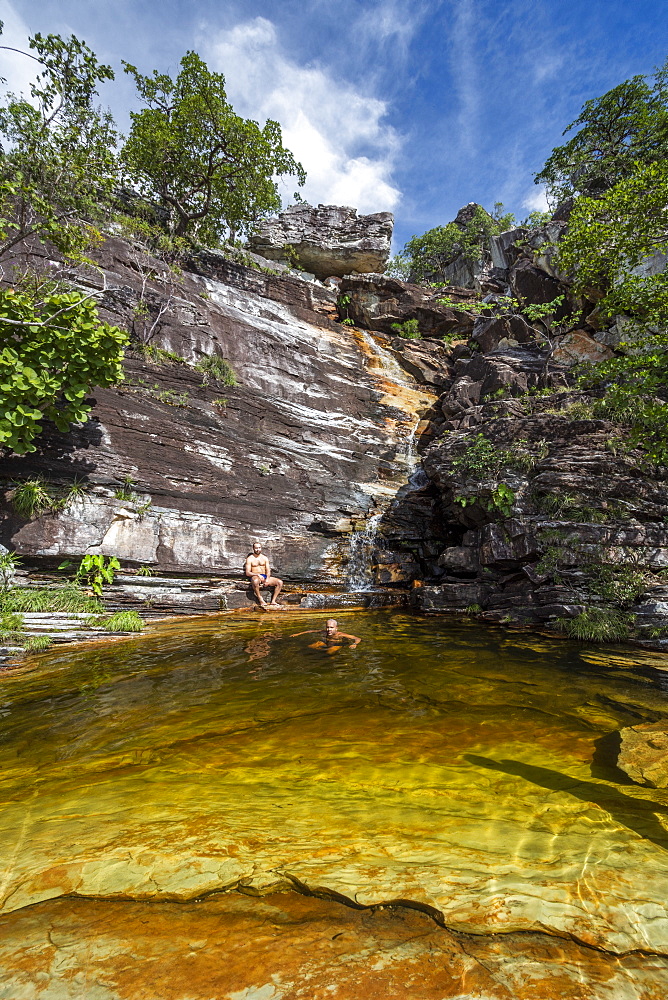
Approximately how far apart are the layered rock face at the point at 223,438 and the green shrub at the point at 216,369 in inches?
8.7

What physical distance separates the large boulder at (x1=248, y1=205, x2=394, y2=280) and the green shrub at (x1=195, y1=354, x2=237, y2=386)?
55.3 ft

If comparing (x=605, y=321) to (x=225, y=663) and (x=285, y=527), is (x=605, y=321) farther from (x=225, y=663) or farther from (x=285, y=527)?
(x=225, y=663)

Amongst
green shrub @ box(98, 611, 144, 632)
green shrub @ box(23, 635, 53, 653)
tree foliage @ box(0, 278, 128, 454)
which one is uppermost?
tree foliage @ box(0, 278, 128, 454)

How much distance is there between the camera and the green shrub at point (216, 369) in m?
16.0

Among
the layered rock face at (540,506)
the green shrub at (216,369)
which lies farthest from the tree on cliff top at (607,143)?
the green shrub at (216,369)

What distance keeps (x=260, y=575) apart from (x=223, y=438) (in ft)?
17.7

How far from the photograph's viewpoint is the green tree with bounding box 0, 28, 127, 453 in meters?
8.91

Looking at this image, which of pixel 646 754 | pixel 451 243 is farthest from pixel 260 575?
pixel 451 243

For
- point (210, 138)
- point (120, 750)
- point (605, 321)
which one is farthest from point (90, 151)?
point (605, 321)

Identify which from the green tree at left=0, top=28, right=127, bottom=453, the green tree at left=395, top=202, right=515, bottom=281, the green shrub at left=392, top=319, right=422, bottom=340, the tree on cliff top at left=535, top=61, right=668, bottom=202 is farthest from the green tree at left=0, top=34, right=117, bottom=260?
the green tree at left=395, top=202, right=515, bottom=281

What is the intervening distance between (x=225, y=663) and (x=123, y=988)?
6045 mm

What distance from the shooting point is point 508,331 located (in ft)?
73.7

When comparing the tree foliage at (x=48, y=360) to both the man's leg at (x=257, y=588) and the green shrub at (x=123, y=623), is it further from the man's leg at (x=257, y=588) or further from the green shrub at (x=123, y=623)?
the man's leg at (x=257, y=588)

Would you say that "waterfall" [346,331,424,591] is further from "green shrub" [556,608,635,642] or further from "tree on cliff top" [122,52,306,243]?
"tree on cliff top" [122,52,306,243]
